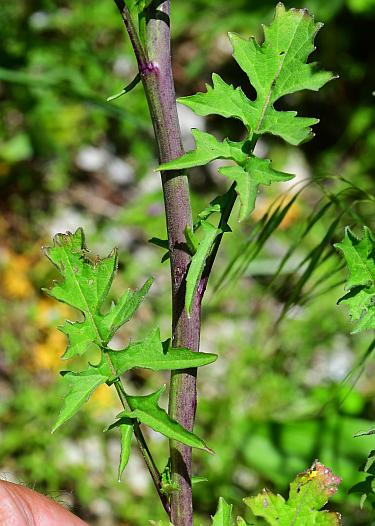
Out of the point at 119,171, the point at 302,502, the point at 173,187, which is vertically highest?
the point at 119,171

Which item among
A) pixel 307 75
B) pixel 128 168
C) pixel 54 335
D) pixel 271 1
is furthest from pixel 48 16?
pixel 307 75

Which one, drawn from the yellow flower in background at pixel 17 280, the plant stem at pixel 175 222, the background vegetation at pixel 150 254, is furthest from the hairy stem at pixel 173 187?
the yellow flower in background at pixel 17 280

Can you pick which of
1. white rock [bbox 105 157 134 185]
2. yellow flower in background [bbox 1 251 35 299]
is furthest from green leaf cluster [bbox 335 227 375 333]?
white rock [bbox 105 157 134 185]

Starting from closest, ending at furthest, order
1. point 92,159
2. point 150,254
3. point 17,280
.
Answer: point 17,280, point 150,254, point 92,159

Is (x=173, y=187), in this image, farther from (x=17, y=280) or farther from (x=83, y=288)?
(x=17, y=280)

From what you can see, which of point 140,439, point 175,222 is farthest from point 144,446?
point 175,222

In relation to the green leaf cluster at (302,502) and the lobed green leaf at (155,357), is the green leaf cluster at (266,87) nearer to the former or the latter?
the lobed green leaf at (155,357)

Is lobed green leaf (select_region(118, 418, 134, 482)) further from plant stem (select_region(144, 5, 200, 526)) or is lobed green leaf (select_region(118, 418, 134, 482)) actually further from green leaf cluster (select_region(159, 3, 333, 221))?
green leaf cluster (select_region(159, 3, 333, 221))
